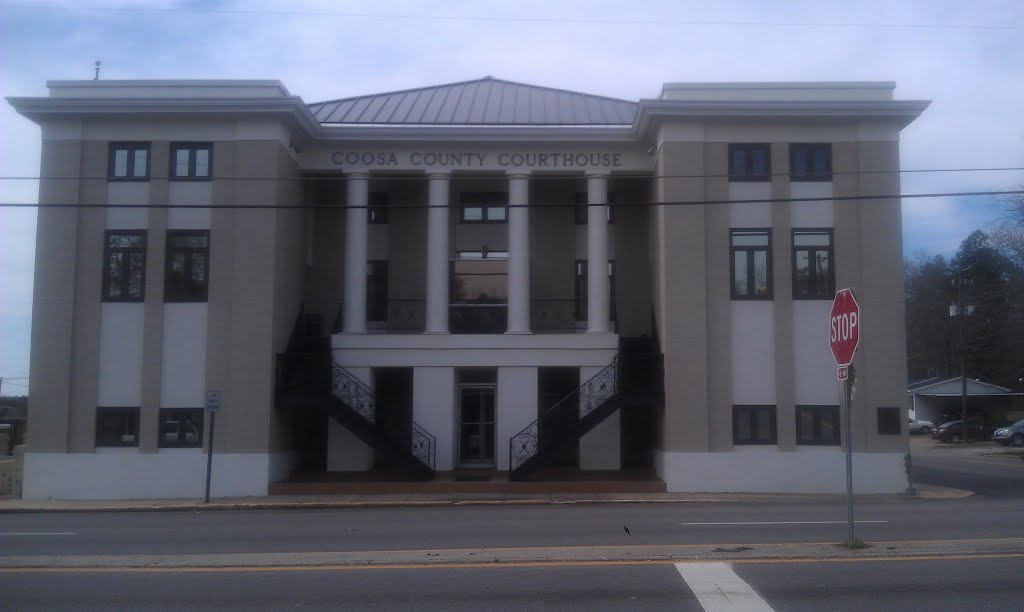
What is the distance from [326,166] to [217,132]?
338cm

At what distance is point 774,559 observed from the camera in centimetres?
1138

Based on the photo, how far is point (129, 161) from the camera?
2503 cm

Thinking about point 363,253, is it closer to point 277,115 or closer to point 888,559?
point 277,115

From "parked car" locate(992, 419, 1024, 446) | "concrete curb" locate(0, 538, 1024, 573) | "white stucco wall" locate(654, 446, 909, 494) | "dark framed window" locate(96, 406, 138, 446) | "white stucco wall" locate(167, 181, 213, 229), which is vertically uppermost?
"white stucco wall" locate(167, 181, 213, 229)

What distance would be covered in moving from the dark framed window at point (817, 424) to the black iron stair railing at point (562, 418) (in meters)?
4.70

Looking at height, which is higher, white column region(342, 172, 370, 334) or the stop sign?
white column region(342, 172, 370, 334)

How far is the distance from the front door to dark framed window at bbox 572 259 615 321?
369 centimetres

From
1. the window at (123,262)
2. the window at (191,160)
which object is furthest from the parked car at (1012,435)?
Answer: the window at (123,262)

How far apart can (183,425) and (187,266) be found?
4.19m

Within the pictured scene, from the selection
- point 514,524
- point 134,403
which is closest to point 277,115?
point 134,403

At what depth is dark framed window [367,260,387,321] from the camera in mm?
28906

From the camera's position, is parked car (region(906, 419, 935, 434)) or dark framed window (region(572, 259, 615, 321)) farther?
parked car (region(906, 419, 935, 434))

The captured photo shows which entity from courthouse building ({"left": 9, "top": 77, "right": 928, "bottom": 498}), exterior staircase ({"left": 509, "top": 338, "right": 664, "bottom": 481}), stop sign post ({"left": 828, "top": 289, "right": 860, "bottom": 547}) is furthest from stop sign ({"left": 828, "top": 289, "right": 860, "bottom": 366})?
exterior staircase ({"left": 509, "top": 338, "right": 664, "bottom": 481})

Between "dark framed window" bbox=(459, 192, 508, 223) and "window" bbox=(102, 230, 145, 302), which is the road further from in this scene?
"dark framed window" bbox=(459, 192, 508, 223)
